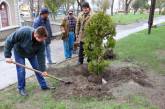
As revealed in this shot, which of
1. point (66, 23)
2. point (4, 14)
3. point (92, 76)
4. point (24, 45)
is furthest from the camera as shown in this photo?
point (4, 14)

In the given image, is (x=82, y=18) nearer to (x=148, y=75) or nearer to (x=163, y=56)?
(x=148, y=75)

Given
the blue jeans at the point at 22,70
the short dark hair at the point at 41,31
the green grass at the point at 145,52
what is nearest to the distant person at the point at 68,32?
the green grass at the point at 145,52

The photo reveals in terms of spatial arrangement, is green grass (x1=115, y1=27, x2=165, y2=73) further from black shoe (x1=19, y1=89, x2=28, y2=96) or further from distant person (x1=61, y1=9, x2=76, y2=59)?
black shoe (x1=19, y1=89, x2=28, y2=96)

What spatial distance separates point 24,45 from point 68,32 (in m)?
4.42

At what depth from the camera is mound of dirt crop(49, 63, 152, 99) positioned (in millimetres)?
6703

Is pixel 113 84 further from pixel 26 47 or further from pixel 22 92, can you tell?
pixel 26 47

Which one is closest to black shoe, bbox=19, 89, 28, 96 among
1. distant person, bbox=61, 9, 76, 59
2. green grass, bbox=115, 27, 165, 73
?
green grass, bbox=115, 27, 165, 73

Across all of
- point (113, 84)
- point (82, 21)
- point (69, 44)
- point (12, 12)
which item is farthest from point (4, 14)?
point (113, 84)

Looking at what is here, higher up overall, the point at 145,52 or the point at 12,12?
the point at 12,12

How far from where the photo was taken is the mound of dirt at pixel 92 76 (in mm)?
6703

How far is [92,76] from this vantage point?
301 inches

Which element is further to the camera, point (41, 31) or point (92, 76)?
point (92, 76)

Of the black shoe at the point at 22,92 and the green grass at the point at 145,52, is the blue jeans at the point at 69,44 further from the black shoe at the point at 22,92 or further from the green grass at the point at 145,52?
the black shoe at the point at 22,92

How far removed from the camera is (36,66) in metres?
6.91
